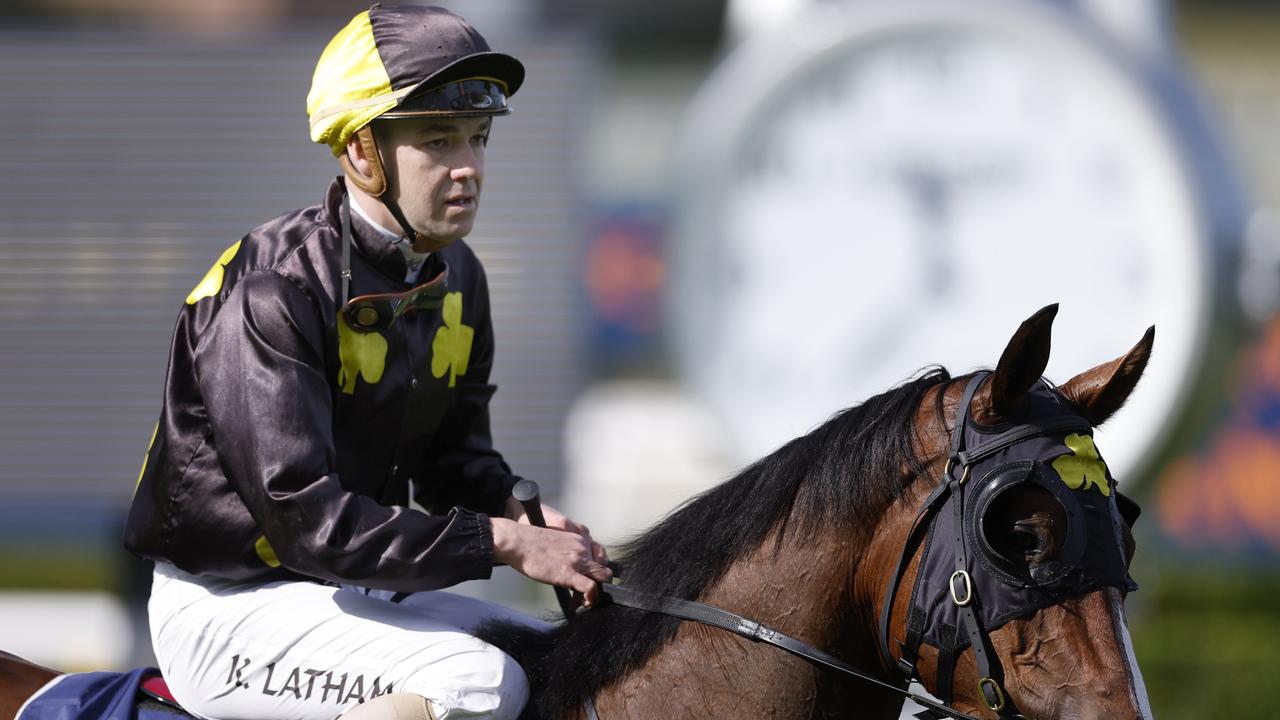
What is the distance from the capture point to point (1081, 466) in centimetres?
196

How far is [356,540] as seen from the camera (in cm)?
208

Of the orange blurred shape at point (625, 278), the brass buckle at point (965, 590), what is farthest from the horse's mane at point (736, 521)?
the orange blurred shape at point (625, 278)

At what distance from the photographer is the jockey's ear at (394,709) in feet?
6.79

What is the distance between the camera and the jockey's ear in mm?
2068

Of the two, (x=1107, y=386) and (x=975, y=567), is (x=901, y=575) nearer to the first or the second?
(x=975, y=567)

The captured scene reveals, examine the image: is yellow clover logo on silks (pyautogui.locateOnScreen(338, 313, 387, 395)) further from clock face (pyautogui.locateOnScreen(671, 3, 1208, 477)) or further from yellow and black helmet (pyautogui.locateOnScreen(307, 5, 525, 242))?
clock face (pyautogui.locateOnScreen(671, 3, 1208, 477))

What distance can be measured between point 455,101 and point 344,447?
549mm

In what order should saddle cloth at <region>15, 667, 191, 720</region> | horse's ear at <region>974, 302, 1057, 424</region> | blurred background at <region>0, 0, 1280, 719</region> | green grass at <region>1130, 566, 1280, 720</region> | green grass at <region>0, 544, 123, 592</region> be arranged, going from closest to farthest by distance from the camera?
1. horse's ear at <region>974, 302, 1057, 424</region>
2. saddle cloth at <region>15, 667, 191, 720</region>
3. blurred background at <region>0, 0, 1280, 719</region>
4. green grass at <region>1130, 566, 1280, 720</region>
5. green grass at <region>0, 544, 123, 592</region>

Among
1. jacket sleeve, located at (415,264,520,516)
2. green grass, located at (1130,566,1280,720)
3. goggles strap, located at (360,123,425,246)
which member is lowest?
green grass, located at (1130,566,1280,720)

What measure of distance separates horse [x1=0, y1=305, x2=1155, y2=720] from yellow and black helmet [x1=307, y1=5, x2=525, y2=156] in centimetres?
69

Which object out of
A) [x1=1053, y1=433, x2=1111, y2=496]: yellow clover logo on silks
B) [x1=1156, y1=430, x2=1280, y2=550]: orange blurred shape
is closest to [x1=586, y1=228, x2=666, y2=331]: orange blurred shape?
[x1=1156, y1=430, x2=1280, y2=550]: orange blurred shape

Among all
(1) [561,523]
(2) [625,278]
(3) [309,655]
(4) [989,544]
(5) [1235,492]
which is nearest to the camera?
(4) [989,544]

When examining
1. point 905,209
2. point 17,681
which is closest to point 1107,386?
point 17,681

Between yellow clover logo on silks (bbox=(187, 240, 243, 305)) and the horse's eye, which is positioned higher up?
yellow clover logo on silks (bbox=(187, 240, 243, 305))
